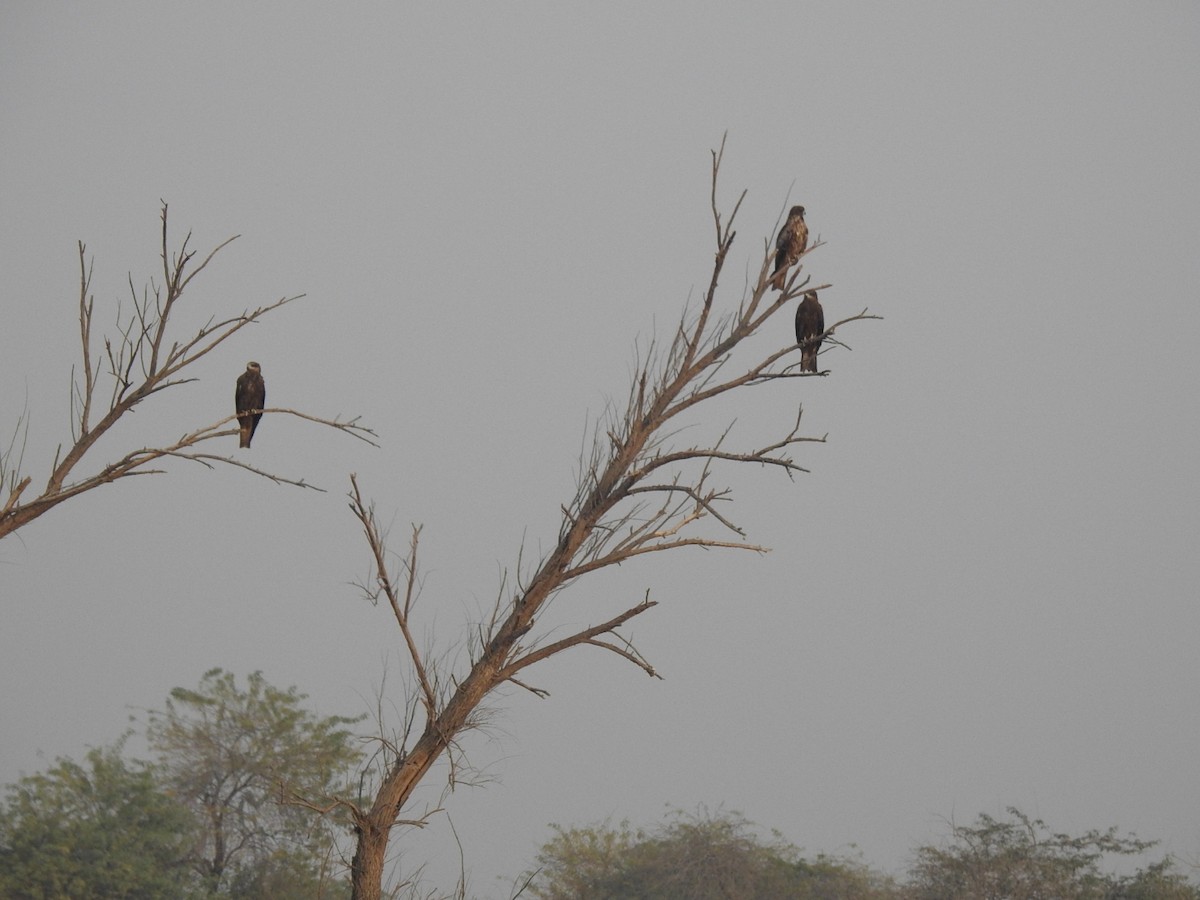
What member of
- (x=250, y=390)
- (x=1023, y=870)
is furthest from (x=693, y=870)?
(x=250, y=390)

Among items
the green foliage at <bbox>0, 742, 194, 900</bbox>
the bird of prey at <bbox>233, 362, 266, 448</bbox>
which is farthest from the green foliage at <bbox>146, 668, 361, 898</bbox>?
the bird of prey at <bbox>233, 362, 266, 448</bbox>

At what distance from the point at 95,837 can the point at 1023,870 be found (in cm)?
1532

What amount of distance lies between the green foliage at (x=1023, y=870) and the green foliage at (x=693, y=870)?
3.78 feet

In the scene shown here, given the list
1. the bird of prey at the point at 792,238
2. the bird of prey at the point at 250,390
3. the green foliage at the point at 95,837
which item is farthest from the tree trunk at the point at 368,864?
the green foliage at the point at 95,837

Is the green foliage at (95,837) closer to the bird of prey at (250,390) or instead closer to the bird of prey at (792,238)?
the bird of prey at (250,390)

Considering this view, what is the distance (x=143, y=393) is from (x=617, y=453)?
228cm

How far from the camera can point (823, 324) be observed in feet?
31.0

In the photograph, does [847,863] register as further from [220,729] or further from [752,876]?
[220,729]

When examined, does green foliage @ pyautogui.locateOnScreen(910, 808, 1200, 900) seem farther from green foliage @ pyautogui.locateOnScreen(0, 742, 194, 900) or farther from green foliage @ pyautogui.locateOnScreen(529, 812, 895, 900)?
green foliage @ pyautogui.locateOnScreen(0, 742, 194, 900)

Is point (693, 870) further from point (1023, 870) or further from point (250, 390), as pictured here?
point (250, 390)

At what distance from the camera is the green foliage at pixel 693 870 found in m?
20.4

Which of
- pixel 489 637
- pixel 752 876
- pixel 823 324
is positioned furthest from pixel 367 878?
pixel 752 876

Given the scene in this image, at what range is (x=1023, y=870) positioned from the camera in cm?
1928

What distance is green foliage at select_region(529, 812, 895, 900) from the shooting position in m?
20.4
